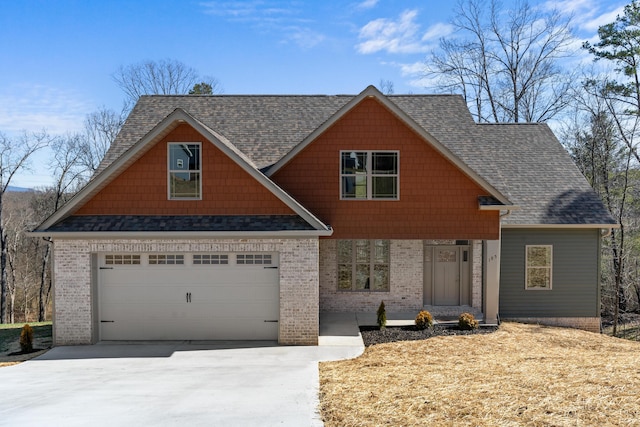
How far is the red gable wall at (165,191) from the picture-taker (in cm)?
1241

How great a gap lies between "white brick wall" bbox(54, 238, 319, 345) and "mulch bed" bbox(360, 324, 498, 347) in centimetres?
166

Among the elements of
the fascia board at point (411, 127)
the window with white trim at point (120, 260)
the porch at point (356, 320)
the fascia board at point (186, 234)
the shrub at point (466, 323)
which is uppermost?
the fascia board at point (411, 127)

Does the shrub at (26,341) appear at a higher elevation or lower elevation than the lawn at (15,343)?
higher

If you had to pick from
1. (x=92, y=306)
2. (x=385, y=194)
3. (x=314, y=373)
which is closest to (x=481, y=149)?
(x=385, y=194)

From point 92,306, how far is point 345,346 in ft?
21.0

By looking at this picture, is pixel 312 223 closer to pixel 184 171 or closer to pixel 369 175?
pixel 369 175

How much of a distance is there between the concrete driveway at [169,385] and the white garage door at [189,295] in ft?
1.46

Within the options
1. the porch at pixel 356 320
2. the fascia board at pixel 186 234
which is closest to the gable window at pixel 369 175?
the fascia board at pixel 186 234

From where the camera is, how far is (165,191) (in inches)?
492

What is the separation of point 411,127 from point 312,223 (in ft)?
14.0

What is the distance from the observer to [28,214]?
35938 millimetres

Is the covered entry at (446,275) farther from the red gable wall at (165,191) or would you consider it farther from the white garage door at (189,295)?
the white garage door at (189,295)

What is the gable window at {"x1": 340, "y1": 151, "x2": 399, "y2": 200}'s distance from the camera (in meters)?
14.2

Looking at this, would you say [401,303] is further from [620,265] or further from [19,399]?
[620,265]
